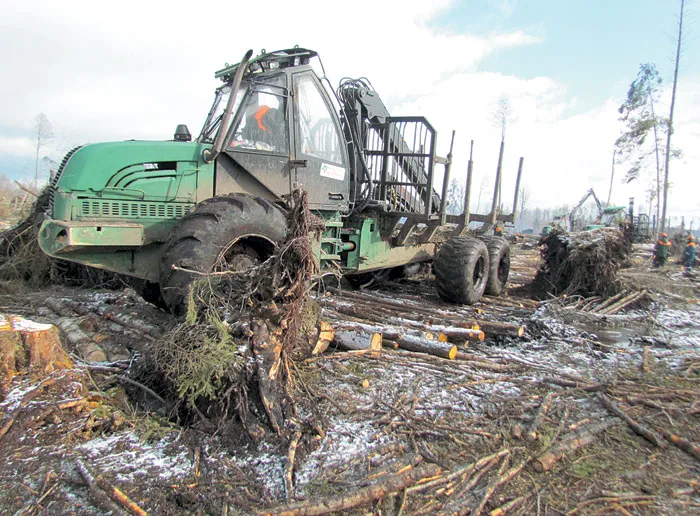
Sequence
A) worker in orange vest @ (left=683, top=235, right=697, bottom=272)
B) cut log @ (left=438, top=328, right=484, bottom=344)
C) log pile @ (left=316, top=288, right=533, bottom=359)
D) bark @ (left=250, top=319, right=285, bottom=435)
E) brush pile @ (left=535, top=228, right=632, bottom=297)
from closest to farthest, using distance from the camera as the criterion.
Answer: bark @ (left=250, top=319, right=285, bottom=435) < log pile @ (left=316, top=288, right=533, bottom=359) < cut log @ (left=438, top=328, right=484, bottom=344) < brush pile @ (left=535, top=228, right=632, bottom=297) < worker in orange vest @ (left=683, top=235, right=697, bottom=272)

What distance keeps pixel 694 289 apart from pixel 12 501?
12895 millimetres

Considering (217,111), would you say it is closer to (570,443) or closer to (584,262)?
(570,443)

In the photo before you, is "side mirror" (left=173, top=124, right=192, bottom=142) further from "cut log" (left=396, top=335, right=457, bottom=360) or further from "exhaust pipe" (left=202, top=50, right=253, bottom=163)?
"cut log" (left=396, top=335, right=457, bottom=360)

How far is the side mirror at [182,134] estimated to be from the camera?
596 cm

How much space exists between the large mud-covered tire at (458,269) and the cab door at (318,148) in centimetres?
194

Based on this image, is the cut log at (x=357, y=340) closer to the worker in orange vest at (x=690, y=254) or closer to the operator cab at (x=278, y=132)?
the operator cab at (x=278, y=132)

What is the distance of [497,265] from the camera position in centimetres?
825

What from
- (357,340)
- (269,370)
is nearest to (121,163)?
(269,370)

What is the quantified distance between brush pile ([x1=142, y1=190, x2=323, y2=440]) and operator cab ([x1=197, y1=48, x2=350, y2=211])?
191 cm

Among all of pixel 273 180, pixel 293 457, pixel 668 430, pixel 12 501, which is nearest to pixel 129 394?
pixel 12 501

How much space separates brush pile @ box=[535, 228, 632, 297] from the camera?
8172 mm

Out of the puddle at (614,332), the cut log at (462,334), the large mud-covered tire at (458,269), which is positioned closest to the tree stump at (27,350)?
the cut log at (462,334)

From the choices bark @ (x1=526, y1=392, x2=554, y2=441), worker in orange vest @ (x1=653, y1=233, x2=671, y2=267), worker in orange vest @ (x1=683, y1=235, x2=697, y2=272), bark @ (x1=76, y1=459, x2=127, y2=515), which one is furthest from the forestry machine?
worker in orange vest @ (x1=683, y1=235, x2=697, y2=272)

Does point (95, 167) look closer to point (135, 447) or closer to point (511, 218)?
point (135, 447)
